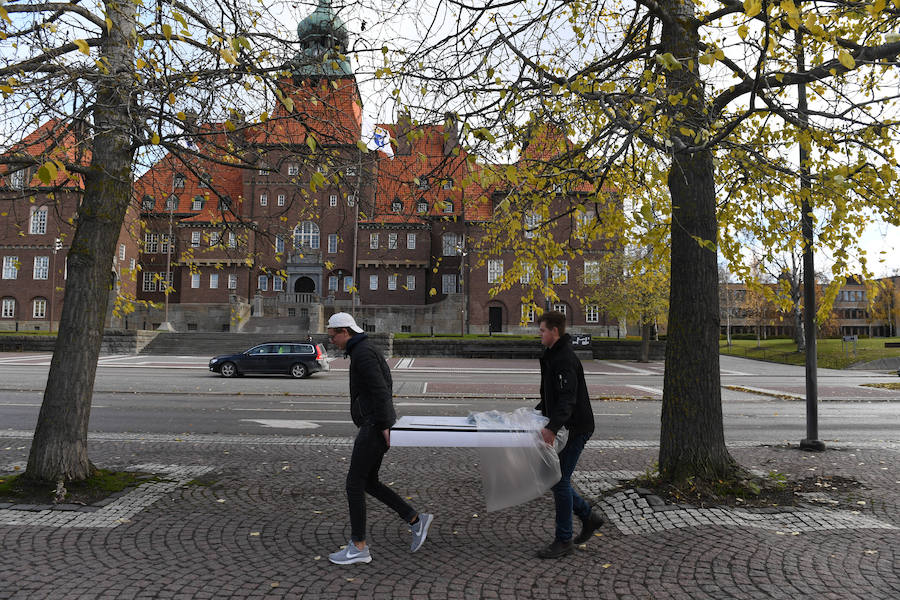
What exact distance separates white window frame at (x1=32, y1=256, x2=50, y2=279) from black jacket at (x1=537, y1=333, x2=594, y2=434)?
6521 cm

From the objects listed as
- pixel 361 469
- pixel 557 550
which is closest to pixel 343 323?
pixel 361 469

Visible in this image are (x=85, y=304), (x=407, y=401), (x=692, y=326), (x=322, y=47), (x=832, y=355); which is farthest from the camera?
(x=832, y=355)

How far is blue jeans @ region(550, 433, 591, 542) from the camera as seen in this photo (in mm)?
4598

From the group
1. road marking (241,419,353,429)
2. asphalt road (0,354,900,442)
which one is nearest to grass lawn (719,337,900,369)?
asphalt road (0,354,900,442)

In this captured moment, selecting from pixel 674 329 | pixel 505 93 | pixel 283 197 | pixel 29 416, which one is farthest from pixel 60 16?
pixel 283 197

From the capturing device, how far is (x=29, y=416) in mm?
11953

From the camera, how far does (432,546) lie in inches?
189

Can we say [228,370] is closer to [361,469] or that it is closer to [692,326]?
[361,469]

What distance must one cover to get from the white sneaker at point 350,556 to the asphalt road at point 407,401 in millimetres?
6205

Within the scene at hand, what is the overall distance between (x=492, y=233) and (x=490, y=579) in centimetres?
550

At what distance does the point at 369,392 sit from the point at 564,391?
155cm

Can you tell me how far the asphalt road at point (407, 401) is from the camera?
451 inches

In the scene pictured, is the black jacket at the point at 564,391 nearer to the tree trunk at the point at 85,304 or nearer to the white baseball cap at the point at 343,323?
the white baseball cap at the point at 343,323

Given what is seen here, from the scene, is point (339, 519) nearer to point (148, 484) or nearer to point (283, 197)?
point (148, 484)
